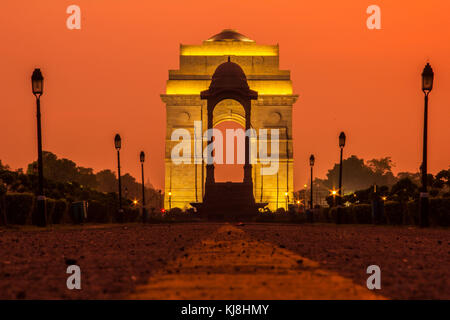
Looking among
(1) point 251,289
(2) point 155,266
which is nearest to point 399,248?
(2) point 155,266

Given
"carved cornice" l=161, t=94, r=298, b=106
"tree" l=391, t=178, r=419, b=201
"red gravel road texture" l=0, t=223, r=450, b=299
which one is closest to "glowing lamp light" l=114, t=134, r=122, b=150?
"tree" l=391, t=178, r=419, b=201

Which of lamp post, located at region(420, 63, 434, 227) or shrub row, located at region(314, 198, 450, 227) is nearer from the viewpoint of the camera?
lamp post, located at region(420, 63, 434, 227)

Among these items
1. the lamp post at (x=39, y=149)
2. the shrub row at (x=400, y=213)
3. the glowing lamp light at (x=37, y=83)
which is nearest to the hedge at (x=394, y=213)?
the shrub row at (x=400, y=213)

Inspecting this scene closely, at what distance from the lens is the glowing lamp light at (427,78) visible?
1058 inches

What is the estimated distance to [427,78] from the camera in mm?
26906

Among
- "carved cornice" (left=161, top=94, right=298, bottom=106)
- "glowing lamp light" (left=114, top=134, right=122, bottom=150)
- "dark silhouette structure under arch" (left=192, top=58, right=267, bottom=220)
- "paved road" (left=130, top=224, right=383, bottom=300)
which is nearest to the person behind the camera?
"paved road" (left=130, top=224, right=383, bottom=300)

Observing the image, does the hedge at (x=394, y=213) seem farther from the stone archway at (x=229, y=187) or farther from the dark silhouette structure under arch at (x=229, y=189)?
the stone archway at (x=229, y=187)

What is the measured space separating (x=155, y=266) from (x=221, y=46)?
90.0m

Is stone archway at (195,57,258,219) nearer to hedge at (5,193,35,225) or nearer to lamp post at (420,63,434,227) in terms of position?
hedge at (5,193,35,225)

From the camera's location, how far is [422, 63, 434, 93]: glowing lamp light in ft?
88.2

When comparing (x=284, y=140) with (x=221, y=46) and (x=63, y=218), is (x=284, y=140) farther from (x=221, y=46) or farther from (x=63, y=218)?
(x=63, y=218)

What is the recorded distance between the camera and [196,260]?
10.9 metres

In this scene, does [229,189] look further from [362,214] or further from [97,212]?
[362,214]

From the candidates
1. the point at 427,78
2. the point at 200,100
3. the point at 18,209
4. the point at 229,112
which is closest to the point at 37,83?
the point at 18,209
